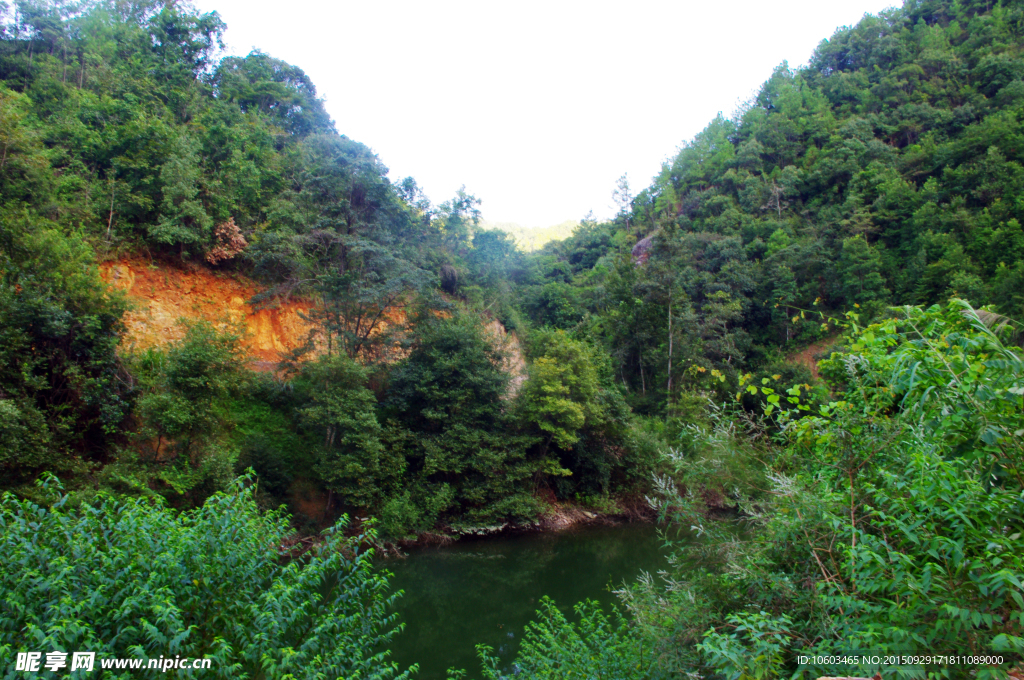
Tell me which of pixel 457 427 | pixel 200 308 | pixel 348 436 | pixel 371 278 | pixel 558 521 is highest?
pixel 371 278

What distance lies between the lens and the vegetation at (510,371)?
2.81 meters

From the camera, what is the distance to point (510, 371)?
1927cm

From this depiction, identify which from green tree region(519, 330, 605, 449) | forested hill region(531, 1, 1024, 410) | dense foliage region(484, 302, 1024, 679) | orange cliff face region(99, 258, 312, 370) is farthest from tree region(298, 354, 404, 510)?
forested hill region(531, 1, 1024, 410)

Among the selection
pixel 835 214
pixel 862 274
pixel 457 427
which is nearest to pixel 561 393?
pixel 457 427

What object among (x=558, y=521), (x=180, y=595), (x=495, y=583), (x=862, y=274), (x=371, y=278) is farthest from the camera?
(x=862, y=274)

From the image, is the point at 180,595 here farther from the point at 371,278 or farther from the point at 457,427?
the point at 371,278

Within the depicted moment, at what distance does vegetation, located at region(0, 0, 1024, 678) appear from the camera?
281cm

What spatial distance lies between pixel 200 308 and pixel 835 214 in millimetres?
35064

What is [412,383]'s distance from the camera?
56.0 feet

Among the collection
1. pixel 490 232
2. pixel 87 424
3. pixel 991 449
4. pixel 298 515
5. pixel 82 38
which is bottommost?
pixel 298 515

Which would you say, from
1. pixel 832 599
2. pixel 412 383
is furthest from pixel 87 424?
pixel 832 599

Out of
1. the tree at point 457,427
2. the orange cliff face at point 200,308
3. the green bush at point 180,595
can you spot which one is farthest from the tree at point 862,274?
the green bush at point 180,595

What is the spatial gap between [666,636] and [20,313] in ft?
44.9

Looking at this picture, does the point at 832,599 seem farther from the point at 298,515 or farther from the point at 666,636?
the point at 298,515
